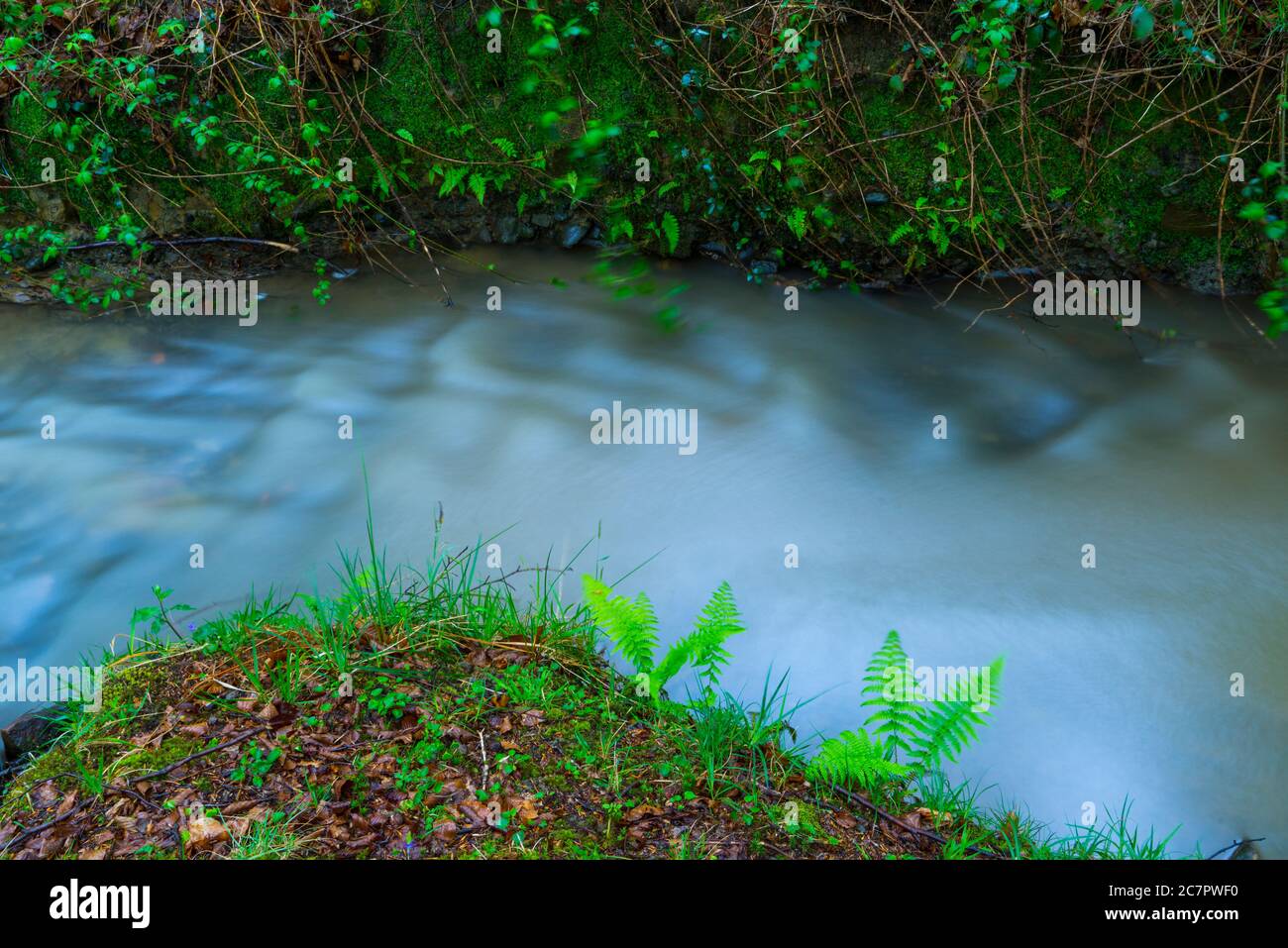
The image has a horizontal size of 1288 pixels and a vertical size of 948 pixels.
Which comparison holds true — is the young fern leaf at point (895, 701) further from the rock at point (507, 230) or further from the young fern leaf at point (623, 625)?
the rock at point (507, 230)

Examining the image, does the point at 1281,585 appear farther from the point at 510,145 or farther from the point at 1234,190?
the point at 510,145

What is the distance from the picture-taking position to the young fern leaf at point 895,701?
3.34 metres

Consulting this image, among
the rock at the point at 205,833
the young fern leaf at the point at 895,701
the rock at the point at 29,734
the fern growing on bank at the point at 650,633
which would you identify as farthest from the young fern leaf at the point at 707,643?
the rock at the point at 29,734

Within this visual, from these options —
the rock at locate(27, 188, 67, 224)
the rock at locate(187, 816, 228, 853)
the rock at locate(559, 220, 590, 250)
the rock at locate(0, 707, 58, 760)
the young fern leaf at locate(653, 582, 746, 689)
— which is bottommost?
the rock at locate(187, 816, 228, 853)

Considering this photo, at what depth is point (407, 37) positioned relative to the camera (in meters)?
6.41

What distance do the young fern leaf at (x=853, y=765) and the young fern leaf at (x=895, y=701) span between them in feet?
0.24

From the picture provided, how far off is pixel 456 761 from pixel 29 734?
5.58 ft

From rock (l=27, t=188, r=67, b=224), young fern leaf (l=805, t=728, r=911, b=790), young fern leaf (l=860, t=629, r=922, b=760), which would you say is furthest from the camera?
rock (l=27, t=188, r=67, b=224)

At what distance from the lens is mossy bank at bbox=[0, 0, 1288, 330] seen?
19.2ft

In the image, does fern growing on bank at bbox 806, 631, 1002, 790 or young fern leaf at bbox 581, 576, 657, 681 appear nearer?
fern growing on bank at bbox 806, 631, 1002, 790

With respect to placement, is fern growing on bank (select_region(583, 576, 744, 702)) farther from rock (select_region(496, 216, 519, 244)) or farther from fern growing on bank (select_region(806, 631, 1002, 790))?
rock (select_region(496, 216, 519, 244))

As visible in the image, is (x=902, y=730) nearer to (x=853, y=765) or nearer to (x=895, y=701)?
(x=895, y=701)

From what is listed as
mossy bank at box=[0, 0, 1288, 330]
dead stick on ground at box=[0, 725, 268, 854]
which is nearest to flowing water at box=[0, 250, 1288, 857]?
mossy bank at box=[0, 0, 1288, 330]
